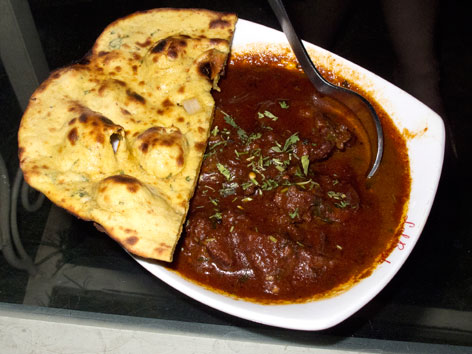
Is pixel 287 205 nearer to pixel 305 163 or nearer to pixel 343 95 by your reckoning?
pixel 305 163

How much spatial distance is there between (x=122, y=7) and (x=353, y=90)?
2050 millimetres

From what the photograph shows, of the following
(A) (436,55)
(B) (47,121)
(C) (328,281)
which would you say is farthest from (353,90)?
(B) (47,121)

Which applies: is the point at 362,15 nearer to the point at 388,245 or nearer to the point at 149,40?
the point at 149,40

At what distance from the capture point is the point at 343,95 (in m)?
3.12

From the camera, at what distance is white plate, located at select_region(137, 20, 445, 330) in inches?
90.8

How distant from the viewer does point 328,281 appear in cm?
258

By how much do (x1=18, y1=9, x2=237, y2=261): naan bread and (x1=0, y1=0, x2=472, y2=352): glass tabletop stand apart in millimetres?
473

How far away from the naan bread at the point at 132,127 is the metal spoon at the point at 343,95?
1.27ft

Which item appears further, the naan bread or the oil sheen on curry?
the oil sheen on curry

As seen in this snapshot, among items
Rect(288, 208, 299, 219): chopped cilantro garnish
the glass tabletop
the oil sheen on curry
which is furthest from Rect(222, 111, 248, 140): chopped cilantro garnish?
the glass tabletop

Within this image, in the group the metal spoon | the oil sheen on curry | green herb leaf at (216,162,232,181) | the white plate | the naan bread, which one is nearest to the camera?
the white plate

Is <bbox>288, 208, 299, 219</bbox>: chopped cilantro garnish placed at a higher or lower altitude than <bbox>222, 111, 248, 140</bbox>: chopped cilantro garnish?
→ lower

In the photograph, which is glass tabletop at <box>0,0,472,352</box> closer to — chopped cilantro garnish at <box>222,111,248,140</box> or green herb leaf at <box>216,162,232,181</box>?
green herb leaf at <box>216,162,232,181</box>

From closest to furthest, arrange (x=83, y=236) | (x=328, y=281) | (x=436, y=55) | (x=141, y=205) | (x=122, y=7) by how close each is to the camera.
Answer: (x=141, y=205), (x=328, y=281), (x=83, y=236), (x=436, y=55), (x=122, y=7)
